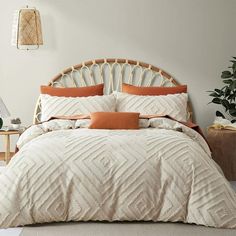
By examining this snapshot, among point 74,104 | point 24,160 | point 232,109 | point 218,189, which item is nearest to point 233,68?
point 232,109

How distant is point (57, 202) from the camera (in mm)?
3049

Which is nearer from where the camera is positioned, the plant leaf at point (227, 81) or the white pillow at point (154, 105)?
the white pillow at point (154, 105)

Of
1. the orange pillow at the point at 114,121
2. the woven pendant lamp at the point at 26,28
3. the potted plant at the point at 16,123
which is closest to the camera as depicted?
the orange pillow at the point at 114,121

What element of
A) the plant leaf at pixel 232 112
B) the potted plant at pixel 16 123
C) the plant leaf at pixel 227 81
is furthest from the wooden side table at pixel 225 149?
the potted plant at pixel 16 123

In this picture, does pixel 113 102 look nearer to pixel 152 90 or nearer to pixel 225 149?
pixel 152 90

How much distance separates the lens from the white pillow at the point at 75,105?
4547mm

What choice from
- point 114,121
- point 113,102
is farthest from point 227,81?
point 114,121

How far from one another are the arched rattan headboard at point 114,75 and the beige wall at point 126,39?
0.07 m

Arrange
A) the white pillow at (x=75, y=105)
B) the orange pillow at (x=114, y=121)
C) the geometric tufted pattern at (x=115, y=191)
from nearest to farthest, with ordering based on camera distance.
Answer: the geometric tufted pattern at (x=115, y=191) < the orange pillow at (x=114, y=121) < the white pillow at (x=75, y=105)

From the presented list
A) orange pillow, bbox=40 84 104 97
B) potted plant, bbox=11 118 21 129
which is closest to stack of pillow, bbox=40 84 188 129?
orange pillow, bbox=40 84 104 97

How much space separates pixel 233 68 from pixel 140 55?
0.92 metres

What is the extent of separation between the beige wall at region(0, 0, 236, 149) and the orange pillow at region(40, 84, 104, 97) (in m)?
0.41

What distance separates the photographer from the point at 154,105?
15.0 feet

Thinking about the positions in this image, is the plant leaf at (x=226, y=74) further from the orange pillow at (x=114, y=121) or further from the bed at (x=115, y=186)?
the bed at (x=115, y=186)
